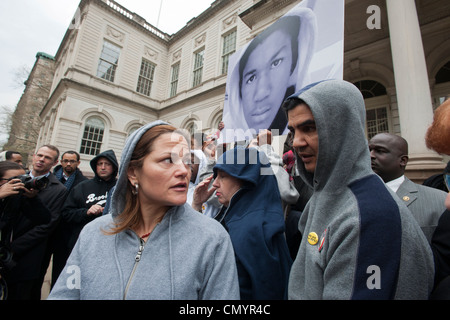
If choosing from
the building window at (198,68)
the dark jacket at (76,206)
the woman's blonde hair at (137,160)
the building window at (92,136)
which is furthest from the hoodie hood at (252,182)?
the building window at (92,136)

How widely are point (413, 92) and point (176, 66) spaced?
17.8 metres

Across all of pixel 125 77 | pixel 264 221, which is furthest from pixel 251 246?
pixel 125 77

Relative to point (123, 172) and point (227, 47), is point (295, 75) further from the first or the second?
point (227, 47)

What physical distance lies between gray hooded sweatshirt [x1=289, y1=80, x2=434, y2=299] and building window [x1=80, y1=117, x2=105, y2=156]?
54.4ft

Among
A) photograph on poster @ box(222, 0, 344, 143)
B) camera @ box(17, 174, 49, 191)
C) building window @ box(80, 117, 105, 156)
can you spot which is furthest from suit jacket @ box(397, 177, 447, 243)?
building window @ box(80, 117, 105, 156)

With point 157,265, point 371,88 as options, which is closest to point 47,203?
point 157,265

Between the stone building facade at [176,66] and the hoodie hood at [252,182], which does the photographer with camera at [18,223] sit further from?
the stone building facade at [176,66]

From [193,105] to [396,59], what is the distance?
12455 millimetres

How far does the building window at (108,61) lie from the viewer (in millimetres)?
15430

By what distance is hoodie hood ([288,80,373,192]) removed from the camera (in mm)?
998

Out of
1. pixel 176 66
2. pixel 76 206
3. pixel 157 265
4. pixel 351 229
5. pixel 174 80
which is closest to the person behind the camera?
pixel 351 229

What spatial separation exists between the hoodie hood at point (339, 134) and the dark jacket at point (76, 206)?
294cm

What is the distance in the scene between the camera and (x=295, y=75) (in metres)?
3.93

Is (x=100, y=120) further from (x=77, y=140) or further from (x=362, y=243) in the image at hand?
(x=362, y=243)
